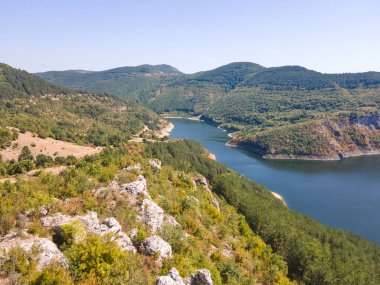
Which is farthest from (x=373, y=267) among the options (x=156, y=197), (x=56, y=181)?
(x=56, y=181)

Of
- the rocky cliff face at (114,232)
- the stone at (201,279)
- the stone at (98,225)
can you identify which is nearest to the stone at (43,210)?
the rocky cliff face at (114,232)

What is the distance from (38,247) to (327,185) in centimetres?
10971

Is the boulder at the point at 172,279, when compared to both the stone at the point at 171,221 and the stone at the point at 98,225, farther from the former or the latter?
the stone at the point at 171,221

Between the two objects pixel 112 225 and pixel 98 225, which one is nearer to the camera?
pixel 98 225

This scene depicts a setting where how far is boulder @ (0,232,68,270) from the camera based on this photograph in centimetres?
1403

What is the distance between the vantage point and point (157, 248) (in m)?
17.9

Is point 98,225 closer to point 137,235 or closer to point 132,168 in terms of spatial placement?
point 137,235

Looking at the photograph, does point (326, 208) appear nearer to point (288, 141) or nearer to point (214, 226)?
point (214, 226)

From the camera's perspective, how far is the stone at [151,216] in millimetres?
21434

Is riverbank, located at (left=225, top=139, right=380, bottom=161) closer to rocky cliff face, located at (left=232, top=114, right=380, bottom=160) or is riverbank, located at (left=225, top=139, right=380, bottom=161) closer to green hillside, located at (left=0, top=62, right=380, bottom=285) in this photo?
rocky cliff face, located at (left=232, top=114, right=380, bottom=160)

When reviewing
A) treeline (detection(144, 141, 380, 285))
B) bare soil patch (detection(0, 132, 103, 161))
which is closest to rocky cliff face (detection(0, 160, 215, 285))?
treeline (detection(144, 141, 380, 285))

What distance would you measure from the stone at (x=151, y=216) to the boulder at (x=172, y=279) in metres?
4.98

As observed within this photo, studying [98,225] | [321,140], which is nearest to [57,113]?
[98,225]

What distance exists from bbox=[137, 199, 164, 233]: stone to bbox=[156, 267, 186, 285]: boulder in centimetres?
498
